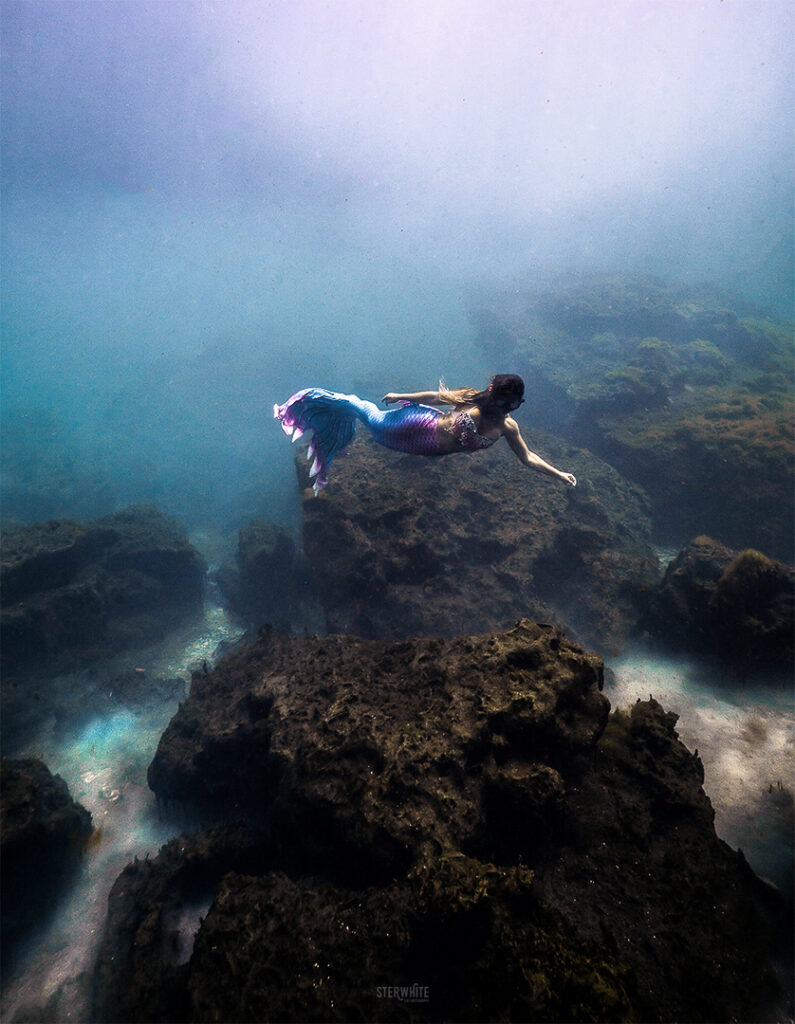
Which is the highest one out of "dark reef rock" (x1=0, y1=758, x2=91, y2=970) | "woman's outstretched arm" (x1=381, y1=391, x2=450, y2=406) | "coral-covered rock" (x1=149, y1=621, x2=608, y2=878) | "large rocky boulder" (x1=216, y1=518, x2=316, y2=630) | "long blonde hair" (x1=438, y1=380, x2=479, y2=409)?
"long blonde hair" (x1=438, y1=380, x2=479, y2=409)

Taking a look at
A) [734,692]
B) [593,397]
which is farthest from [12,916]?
[593,397]

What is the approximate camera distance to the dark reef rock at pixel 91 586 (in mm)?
9000

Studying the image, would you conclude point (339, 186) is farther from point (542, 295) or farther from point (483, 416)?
point (483, 416)

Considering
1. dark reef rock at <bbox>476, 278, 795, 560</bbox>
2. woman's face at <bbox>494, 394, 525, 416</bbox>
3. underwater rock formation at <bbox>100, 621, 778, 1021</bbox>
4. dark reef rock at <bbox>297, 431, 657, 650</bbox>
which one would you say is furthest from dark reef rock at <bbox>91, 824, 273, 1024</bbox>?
dark reef rock at <bbox>476, 278, 795, 560</bbox>

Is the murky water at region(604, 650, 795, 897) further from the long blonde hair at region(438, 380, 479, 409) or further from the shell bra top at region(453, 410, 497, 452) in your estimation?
the long blonde hair at region(438, 380, 479, 409)

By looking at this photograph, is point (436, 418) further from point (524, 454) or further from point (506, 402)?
point (524, 454)

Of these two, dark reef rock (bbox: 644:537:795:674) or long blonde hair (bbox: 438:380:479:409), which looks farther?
dark reef rock (bbox: 644:537:795:674)

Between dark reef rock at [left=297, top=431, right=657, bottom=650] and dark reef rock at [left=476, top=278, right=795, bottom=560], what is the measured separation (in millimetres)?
3355

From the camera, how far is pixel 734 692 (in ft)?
18.6

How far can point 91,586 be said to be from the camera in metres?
9.83

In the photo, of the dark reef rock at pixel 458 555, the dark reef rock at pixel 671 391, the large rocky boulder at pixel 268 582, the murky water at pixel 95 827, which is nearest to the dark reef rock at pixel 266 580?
the large rocky boulder at pixel 268 582

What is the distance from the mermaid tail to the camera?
157 inches

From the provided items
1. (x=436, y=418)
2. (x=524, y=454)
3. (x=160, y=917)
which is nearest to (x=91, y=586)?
(x=160, y=917)

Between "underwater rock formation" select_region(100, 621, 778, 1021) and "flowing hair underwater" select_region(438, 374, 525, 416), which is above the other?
"flowing hair underwater" select_region(438, 374, 525, 416)
